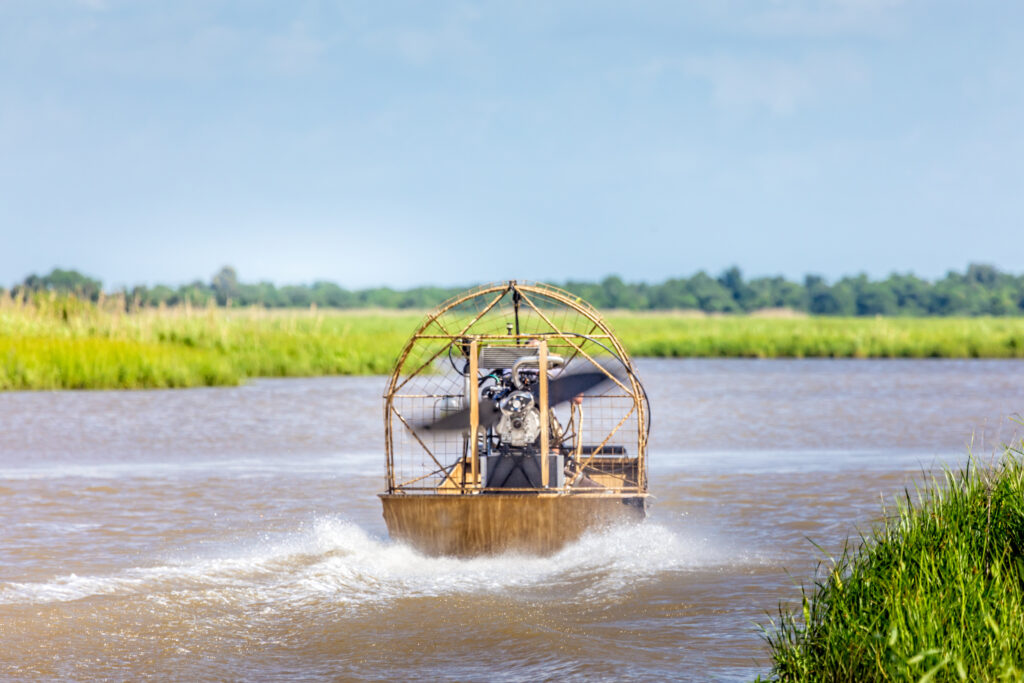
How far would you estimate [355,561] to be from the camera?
860cm

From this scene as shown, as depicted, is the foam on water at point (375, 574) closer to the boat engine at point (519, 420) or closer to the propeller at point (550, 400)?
the boat engine at point (519, 420)

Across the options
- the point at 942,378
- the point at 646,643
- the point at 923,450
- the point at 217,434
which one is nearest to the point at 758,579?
the point at 646,643

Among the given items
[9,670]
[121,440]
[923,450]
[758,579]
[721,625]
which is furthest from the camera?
[121,440]

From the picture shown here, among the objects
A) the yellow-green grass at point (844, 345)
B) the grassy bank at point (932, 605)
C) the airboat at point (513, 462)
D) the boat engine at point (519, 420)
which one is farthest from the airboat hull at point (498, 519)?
the yellow-green grass at point (844, 345)

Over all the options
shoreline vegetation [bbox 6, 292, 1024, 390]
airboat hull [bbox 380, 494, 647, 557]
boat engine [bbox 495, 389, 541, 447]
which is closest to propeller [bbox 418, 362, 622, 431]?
boat engine [bbox 495, 389, 541, 447]

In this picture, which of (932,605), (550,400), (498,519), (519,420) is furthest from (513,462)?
(932,605)

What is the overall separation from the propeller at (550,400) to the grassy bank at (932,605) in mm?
2989

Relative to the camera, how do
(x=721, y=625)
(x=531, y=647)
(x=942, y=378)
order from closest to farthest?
(x=531, y=647), (x=721, y=625), (x=942, y=378)

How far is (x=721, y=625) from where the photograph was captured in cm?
686

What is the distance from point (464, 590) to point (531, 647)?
4.25 ft

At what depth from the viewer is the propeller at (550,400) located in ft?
28.0

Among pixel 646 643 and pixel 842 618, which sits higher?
pixel 842 618

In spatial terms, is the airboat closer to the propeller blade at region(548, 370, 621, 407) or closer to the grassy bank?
the propeller blade at region(548, 370, 621, 407)

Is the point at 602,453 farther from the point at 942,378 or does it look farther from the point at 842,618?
the point at 942,378
